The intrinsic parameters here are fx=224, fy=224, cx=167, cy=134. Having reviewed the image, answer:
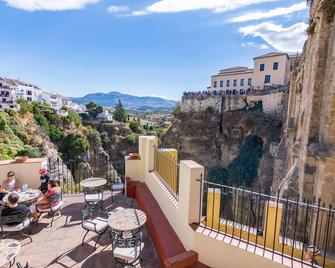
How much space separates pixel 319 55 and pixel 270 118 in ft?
61.2

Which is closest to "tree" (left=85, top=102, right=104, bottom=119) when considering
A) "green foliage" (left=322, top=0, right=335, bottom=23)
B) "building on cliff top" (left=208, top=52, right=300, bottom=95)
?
"building on cliff top" (left=208, top=52, right=300, bottom=95)

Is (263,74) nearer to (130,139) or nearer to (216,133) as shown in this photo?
(216,133)

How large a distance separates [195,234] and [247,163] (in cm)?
2269

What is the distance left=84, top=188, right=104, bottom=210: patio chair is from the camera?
19.5 feet

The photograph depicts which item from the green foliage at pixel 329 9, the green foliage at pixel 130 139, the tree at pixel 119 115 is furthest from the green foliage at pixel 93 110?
the green foliage at pixel 329 9

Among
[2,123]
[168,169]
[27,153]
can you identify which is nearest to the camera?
[168,169]

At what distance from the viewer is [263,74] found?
34.9 meters

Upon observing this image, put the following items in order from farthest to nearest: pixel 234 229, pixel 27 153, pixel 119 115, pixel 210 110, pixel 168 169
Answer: pixel 119 115 < pixel 210 110 < pixel 27 153 < pixel 168 169 < pixel 234 229

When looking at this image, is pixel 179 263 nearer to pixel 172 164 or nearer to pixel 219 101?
pixel 172 164

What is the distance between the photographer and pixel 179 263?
3.59 m

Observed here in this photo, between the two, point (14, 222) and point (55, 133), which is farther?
point (55, 133)

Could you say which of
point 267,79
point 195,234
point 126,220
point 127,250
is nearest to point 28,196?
point 126,220

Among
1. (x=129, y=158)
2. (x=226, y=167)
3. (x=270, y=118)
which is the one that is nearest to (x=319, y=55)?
(x=129, y=158)

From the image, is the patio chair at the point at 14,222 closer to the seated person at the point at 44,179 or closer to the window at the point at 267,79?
the seated person at the point at 44,179
